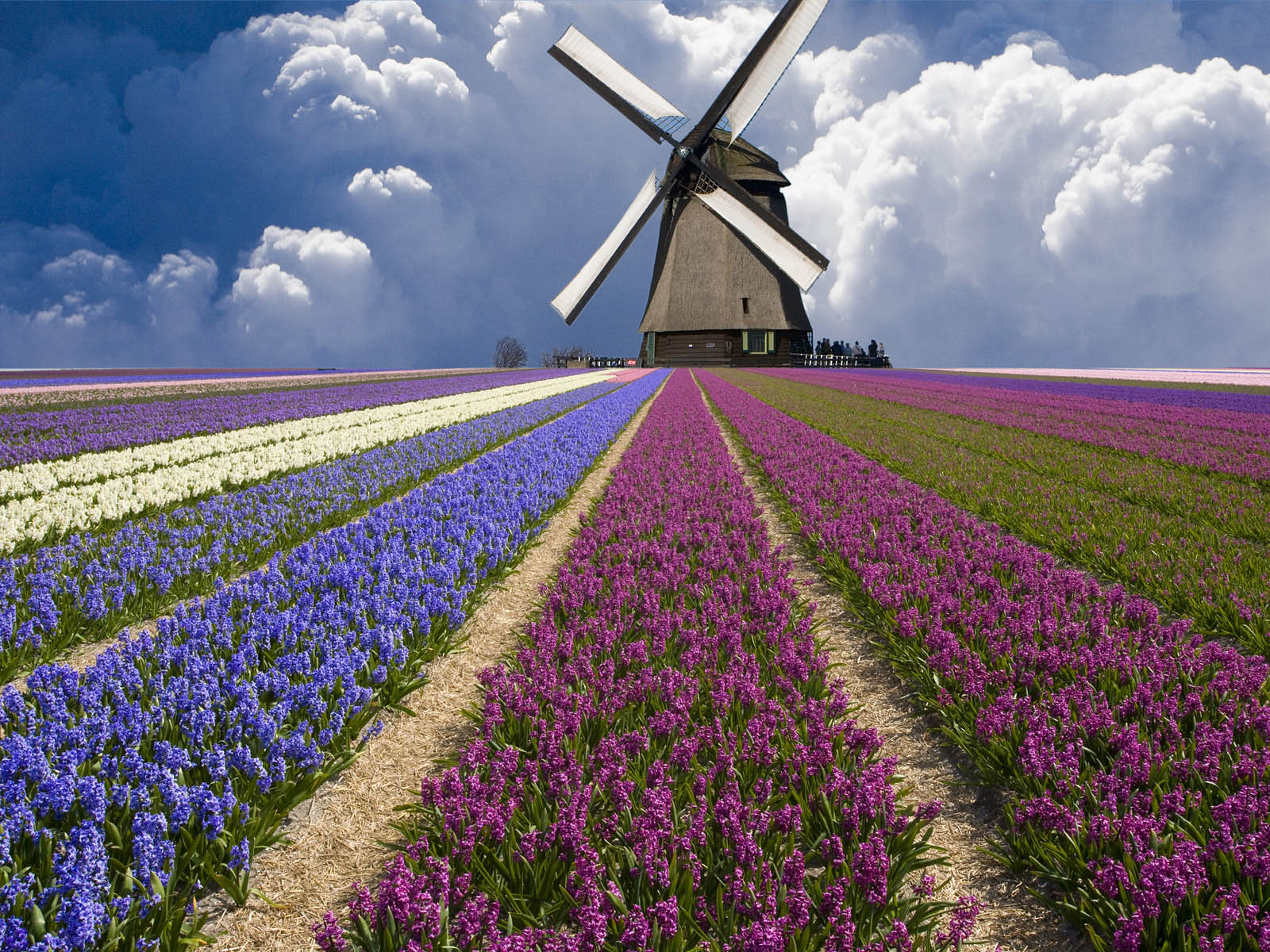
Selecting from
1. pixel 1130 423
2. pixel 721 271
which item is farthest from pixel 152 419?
pixel 721 271

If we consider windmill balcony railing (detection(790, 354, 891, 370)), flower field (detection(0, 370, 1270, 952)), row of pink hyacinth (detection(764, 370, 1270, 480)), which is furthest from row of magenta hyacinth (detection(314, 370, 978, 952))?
windmill balcony railing (detection(790, 354, 891, 370))

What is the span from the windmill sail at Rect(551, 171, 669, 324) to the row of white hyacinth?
23.5 meters

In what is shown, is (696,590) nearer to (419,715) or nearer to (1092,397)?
(419,715)

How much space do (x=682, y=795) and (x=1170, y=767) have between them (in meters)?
2.50

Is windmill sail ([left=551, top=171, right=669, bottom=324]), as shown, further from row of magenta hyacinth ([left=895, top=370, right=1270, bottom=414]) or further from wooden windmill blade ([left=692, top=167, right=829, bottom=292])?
row of magenta hyacinth ([left=895, top=370, right=1270, bottom=414])

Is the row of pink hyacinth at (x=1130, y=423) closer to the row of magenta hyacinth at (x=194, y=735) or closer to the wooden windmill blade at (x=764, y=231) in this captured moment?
the wooden windmill blade at (x=764, y=231)

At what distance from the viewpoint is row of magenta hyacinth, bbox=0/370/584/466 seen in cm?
1444

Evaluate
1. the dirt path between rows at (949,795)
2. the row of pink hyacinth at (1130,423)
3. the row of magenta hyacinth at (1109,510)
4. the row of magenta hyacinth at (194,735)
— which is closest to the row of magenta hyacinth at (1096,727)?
the dirt path between rows at (949,795)

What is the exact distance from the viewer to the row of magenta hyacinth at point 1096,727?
2.55 m

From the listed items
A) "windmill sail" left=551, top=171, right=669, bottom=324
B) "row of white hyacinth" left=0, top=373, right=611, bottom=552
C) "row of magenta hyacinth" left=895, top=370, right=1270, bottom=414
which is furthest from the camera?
"windmill sail" left=551, top=171, right=669, bottom=324

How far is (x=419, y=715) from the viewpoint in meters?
4.46

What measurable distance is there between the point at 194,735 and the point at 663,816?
2.51m

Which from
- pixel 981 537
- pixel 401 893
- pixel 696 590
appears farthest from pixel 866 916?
pixel 981 537

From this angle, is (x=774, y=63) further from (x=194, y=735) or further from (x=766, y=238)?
(x=194, y=735)
